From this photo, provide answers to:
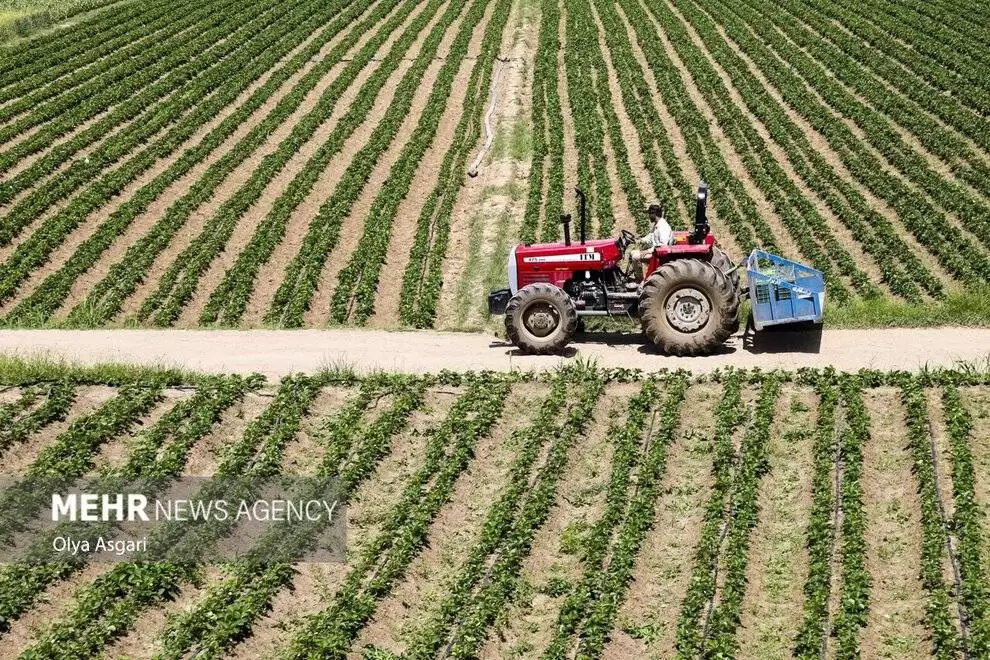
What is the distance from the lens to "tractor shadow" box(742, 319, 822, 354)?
751 inches

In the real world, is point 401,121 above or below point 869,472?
above

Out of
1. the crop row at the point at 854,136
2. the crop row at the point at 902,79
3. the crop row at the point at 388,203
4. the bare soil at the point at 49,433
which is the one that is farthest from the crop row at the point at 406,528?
the crop row at the point at 902,79

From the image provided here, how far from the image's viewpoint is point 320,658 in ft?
40.7

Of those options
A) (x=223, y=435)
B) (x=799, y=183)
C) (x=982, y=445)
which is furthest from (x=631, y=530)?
(x=799, y=183)

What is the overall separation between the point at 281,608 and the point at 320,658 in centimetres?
118

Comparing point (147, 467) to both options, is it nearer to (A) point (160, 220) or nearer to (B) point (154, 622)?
(B) point (154, 622)

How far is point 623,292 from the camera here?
19391 mm

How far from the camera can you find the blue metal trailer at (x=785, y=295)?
18.6 metres

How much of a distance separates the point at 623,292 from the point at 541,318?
5.09 feet

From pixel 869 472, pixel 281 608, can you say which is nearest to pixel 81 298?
pixel 281 608

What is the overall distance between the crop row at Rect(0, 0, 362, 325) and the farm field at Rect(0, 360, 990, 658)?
18.6 feet

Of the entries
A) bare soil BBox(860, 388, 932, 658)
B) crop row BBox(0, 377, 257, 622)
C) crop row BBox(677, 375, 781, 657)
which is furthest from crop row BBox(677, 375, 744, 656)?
crop row BBox(0, 377, 257, 622)

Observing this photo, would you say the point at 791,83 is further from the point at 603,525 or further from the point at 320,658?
the point at 320,658

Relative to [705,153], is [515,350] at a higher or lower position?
lower
